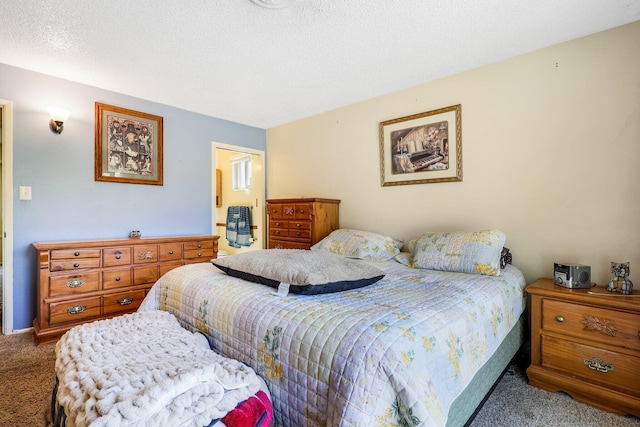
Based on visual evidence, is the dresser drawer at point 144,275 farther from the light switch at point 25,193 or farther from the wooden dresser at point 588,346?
the wooden dresser at point 588,346

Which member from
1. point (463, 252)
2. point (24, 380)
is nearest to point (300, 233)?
point (463, 252)

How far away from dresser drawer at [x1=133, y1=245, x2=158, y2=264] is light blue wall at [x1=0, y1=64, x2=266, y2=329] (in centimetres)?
45

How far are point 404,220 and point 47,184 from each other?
338cm

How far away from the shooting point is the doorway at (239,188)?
4.22 metres

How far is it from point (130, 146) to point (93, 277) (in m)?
1.41

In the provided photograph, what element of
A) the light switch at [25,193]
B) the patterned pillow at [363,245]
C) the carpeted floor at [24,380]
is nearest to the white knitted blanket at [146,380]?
the carpeted floor at [24,380]

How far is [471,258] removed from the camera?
211 cm

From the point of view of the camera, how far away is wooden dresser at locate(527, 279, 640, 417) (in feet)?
5.33

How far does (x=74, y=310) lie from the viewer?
8.47ft

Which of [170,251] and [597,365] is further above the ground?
[170,251]

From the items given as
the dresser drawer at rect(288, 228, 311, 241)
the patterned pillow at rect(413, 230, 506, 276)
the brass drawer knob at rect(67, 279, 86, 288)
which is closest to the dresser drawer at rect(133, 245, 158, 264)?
the brass drawer knob at rect(67, 279, 86, 288)

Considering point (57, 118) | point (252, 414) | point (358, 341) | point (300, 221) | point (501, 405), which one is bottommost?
point (501, 405)

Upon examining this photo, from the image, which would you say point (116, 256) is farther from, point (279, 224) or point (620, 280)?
point (620, 280)

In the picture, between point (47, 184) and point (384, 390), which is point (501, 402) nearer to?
point (384, 390)
